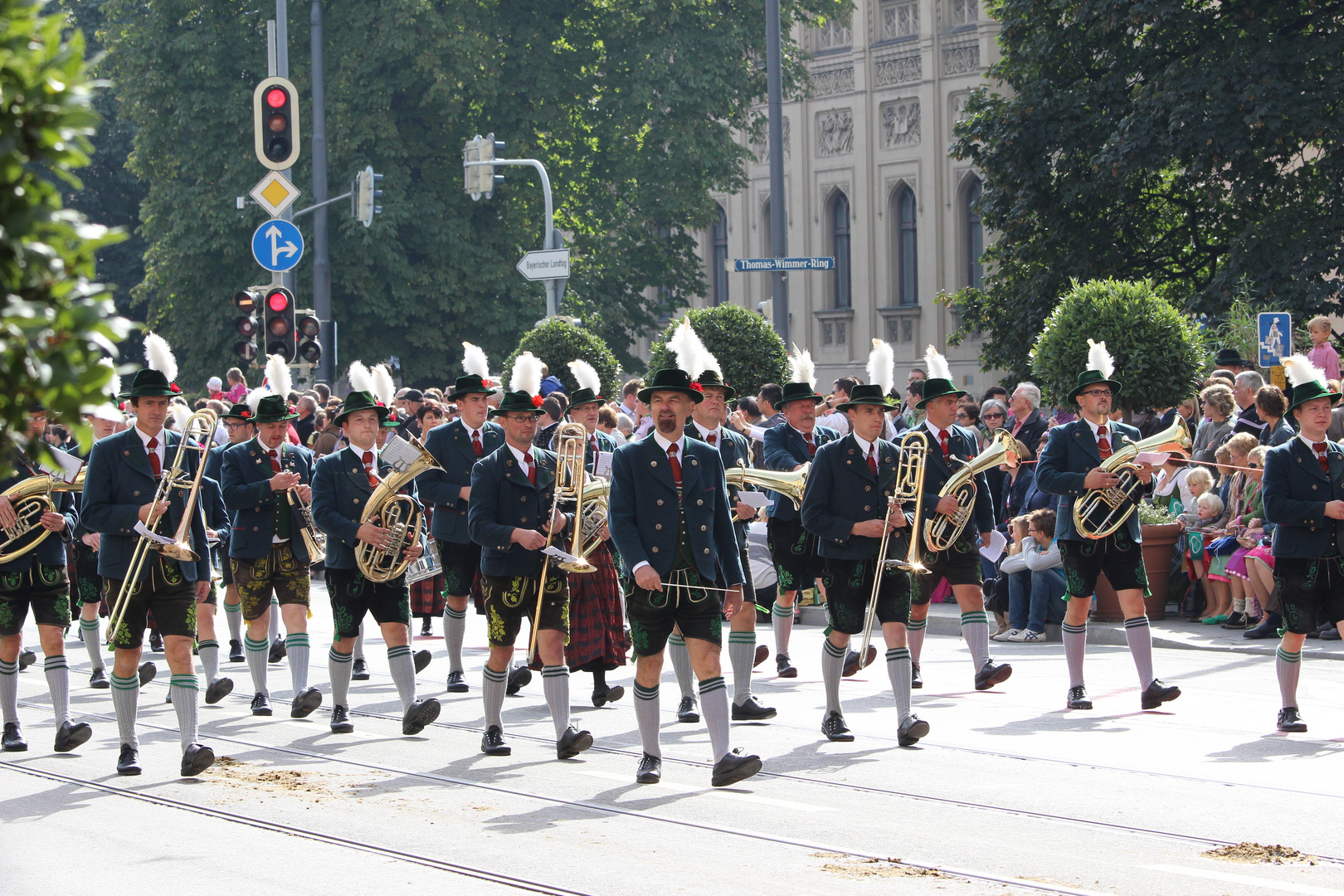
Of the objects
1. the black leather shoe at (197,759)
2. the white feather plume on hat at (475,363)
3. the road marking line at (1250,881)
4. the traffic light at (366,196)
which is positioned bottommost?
the road marking line at (1250,881)

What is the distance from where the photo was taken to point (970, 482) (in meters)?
11.5

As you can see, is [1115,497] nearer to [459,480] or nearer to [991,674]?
[991,674]

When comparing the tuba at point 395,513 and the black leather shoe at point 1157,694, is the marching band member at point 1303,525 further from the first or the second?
the tuba at point 395,513

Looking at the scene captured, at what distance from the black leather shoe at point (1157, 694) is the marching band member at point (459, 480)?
14.7 feet

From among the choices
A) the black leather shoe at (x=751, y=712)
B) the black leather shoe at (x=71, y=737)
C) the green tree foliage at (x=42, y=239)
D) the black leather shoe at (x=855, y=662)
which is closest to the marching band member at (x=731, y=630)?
the black leather shoe at (x=751, y=712)

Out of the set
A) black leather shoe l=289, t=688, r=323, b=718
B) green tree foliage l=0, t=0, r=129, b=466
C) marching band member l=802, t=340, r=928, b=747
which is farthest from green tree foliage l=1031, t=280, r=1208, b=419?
green tree foliage l=0, t=0, r=129, b=466

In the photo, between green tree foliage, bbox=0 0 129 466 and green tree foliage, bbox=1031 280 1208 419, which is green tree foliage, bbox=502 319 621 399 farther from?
green tree foliage, bbox=0 0 129 466

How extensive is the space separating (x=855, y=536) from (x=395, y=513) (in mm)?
2833

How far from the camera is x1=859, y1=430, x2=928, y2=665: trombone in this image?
10.1 m

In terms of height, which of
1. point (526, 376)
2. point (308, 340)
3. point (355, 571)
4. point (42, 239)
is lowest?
point (355, 571)

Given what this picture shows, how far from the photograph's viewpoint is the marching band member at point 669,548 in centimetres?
887

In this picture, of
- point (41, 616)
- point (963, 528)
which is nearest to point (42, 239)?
point (41, 616)

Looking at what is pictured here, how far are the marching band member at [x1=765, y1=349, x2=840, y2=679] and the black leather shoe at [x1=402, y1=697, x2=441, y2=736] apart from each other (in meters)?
3.05

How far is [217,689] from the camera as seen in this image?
40.6 feet
